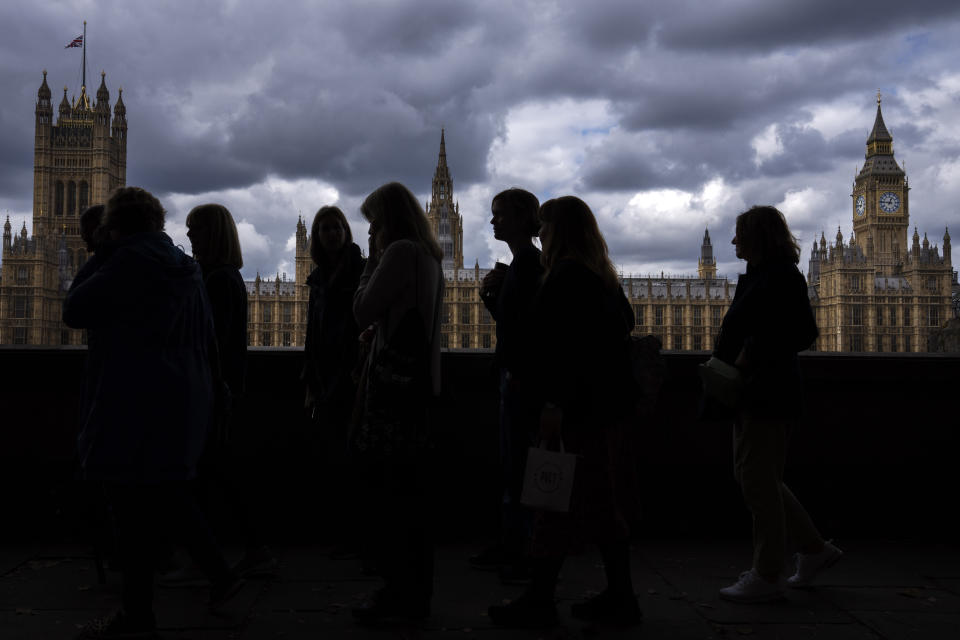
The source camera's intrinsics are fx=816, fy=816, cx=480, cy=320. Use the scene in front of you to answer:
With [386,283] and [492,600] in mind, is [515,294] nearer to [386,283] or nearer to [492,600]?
[386,283]


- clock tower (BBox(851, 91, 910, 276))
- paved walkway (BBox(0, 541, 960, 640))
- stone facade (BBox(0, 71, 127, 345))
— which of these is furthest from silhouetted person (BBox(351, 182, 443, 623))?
clock tower (BBox(851, 91, 910, 276))

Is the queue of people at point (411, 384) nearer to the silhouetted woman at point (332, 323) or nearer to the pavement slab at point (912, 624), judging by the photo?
the silhouetted woman at point (332, 323)

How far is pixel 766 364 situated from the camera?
2.88 metres

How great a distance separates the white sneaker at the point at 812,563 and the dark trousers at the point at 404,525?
1506 mm

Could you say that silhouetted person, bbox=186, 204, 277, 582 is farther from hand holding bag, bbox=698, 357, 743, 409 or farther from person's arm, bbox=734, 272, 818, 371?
person's arm, bbox=734, 272, 818, 371

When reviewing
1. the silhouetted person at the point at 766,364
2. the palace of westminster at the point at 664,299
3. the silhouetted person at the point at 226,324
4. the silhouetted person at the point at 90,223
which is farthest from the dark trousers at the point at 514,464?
the palace of westminster at the point at 664,299

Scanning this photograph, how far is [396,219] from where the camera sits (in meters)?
2.75

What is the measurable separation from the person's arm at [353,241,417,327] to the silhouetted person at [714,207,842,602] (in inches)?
45.8

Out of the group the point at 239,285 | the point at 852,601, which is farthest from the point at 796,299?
the point at 239,285

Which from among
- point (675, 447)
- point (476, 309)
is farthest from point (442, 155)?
point (675, 447)

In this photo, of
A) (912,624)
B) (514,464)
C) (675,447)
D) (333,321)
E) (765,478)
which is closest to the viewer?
(912,624)

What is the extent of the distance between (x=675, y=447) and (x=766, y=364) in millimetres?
1474

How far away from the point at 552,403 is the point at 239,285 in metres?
1.32

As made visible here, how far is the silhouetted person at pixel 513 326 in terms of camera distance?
301 cm
